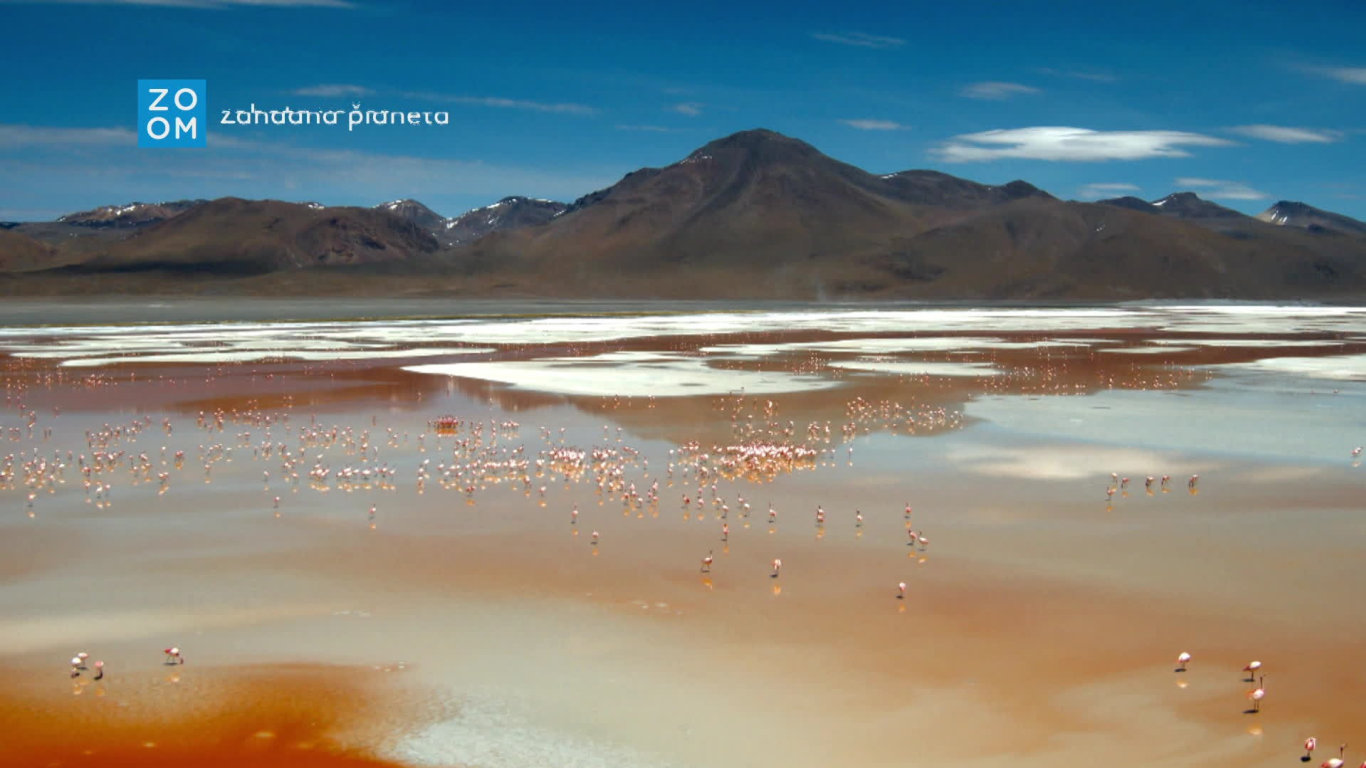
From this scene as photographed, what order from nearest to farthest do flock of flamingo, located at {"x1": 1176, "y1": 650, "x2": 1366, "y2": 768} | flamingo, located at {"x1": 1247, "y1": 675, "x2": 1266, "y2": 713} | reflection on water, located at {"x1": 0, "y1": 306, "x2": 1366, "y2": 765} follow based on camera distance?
1. flock of flamingo, located at {"x1": 1176, "y1": 650, "x2": 1366, "y2": 768}
2. flamingo, located at {"x1": 1247, "y1": 675, "x2": 1266, "y2": 713}
3. reflection on water, located at {"x1": 0, "y1": 306, "x2": 1366, "y2": 765}

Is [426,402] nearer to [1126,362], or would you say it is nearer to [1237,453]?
[1237,453]

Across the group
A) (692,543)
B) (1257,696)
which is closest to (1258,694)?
(1257,696)

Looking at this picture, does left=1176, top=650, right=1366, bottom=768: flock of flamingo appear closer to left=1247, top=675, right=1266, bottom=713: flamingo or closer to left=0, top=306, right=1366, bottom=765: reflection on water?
left=1247, top=675, right=1266, bottom=713: flamingo

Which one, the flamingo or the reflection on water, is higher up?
the reflection on water

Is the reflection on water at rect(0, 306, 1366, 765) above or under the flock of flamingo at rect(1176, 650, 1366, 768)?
above

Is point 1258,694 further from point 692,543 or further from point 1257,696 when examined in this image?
point 692,543

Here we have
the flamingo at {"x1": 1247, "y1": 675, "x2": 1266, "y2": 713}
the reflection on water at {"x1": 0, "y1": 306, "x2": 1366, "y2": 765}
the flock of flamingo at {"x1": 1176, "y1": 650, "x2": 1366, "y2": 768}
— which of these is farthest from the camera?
the reflection on water at {"x1": 0, "y1": 306, "x2": 1366, "y2": 765}

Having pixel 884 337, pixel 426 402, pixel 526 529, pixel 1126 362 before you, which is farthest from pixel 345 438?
pixel 884 337

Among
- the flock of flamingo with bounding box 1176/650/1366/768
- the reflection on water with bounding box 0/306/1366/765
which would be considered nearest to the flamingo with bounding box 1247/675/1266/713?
the flock of flamingo with bounding box 1176/650/1366/768

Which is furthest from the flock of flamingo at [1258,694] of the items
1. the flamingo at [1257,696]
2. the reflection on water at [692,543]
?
the reflection on water at [692,543]

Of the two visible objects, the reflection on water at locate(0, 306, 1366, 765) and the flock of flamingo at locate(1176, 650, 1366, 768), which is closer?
the flock of flamingo at locate(1176, 650, 1366, 768)

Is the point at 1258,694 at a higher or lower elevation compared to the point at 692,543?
lower

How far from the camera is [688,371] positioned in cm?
4109

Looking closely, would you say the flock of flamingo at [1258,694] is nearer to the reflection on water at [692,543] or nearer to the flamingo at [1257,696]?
the flamingo at [1257,696]
